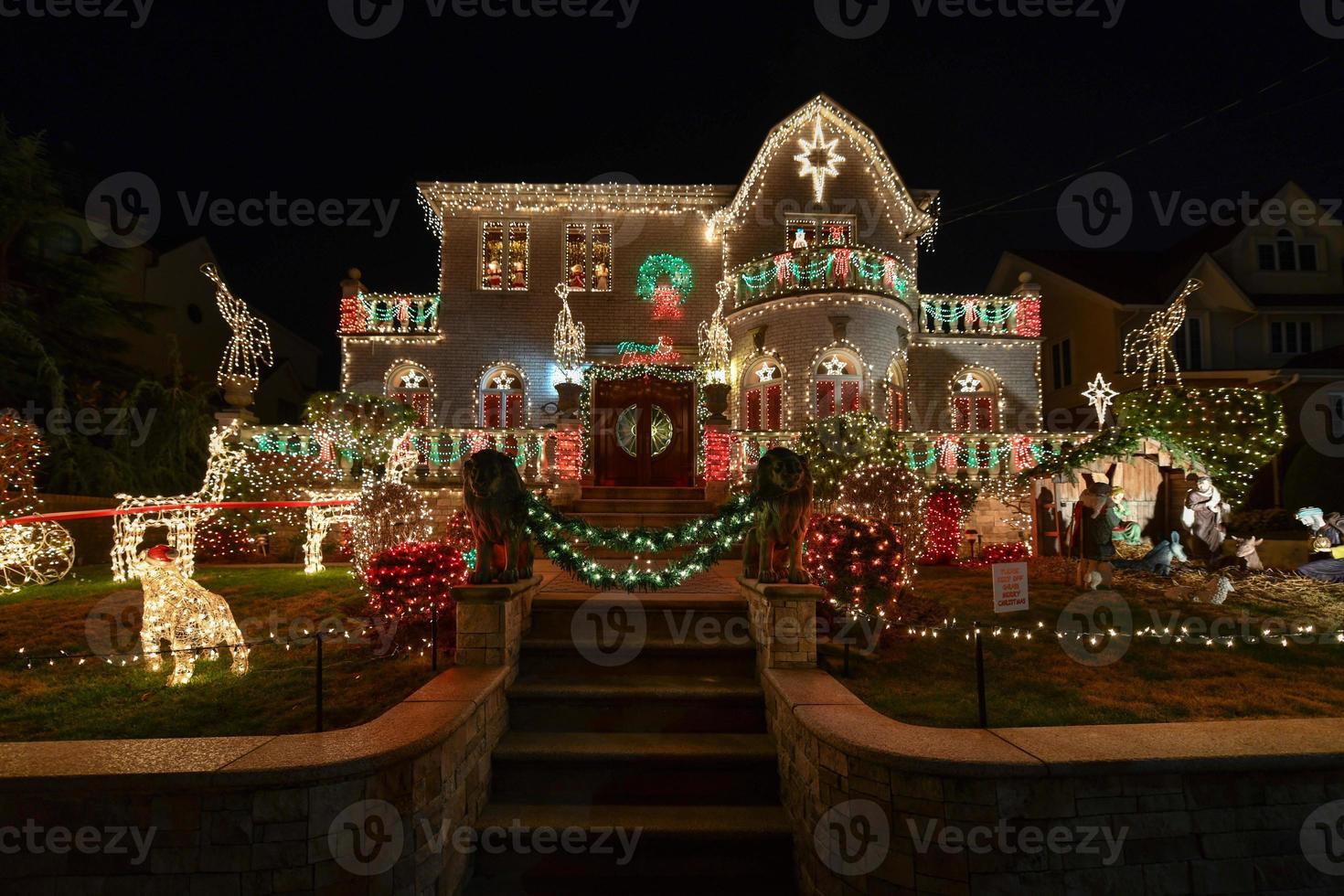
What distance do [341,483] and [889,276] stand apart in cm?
1361

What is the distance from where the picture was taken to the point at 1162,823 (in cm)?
386

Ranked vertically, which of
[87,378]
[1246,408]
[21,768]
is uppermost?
[87,378]

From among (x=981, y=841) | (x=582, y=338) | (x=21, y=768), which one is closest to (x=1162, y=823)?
(x=981, y=841)

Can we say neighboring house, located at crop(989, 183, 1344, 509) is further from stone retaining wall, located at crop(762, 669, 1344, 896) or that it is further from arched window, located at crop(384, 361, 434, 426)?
stone retaining wall, located at crop(762, 669, 1344, 896)

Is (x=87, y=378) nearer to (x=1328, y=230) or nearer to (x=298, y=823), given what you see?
(x=298, y=823)

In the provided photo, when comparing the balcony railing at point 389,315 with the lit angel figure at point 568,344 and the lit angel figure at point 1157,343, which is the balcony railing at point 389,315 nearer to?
the lit angel figure at point 568,344

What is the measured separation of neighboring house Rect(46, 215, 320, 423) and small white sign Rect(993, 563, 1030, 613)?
68.8 feet

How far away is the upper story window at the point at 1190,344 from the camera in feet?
70.9

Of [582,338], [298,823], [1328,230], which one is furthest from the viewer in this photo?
[1328,230]

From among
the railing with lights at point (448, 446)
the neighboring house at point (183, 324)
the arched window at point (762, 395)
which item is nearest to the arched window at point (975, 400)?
the arched window at point (762, 395)

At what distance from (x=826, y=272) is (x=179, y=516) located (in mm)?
14117

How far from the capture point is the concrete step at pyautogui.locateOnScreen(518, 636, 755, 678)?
6070 mm

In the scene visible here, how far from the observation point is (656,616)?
659 centimetres

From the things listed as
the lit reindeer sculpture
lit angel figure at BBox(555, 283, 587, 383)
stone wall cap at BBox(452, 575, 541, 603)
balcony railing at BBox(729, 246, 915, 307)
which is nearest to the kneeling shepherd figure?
balcony railing at BBox(729, 246, 915, 307)
